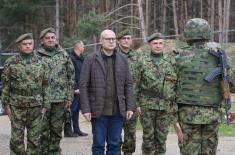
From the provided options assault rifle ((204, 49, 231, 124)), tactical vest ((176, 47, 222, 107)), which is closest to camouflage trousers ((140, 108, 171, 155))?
tactical vest ((176, 47, 222, 107))

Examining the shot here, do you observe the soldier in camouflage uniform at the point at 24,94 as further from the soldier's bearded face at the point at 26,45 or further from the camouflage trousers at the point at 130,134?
the camouflage trousers at the point at 130,134

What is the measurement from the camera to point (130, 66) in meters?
8.32

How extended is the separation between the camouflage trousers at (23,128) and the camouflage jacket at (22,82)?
0.34ft

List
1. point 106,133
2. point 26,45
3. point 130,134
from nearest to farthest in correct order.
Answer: point 106,133 < point 26,45 < point 130,134

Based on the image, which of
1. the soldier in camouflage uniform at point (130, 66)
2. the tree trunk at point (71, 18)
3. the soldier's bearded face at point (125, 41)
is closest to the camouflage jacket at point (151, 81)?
the soldier in camouflage uniform at point (130, 66)

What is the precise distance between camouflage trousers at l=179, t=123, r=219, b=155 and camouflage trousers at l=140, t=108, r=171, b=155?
1.67m

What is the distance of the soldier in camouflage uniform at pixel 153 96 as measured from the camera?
8031mm

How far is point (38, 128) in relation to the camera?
26.4 ft

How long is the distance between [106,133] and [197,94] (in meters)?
1.65

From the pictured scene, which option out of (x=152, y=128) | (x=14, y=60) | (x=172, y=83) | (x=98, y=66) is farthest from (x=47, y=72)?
(x=172, y=83)

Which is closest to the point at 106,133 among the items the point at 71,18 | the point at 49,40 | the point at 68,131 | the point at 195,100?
the point at 195,100

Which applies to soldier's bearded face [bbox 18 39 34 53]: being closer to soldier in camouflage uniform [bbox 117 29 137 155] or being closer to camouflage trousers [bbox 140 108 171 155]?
soldier in camouflage uniform [bbox 117 29 137 155]

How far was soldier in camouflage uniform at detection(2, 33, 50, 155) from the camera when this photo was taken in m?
7.91

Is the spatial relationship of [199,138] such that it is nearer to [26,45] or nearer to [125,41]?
[125,41]
